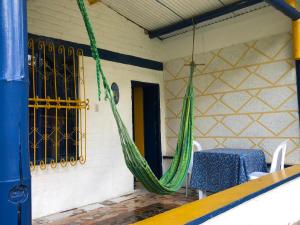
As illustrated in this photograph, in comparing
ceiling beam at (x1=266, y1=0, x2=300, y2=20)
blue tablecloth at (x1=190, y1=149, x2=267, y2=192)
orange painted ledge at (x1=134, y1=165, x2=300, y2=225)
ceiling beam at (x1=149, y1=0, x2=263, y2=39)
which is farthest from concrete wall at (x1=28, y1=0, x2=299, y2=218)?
orange painted ledge at (x1=134, y1=165, x2=300, y2=225)

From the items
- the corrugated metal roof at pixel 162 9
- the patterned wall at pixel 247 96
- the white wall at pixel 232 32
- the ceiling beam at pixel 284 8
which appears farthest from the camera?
the corrugated metal roof at pixel 162 9

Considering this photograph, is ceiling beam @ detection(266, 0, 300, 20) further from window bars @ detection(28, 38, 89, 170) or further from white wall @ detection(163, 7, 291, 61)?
window bars @ detection(28, 38, 89, 170)

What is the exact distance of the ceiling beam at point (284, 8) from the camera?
2920mm

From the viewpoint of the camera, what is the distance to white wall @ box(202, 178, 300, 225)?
1.50 metres

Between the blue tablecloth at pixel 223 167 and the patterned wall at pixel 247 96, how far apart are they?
40 centimetres

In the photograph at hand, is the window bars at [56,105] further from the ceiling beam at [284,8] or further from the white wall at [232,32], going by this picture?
the ceiling beam at [284,8]

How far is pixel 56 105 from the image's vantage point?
3.47 metres

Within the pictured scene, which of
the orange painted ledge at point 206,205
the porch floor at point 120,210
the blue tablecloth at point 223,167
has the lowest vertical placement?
the porch floor at point 120,210

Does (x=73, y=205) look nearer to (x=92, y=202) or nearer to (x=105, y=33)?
(x=92, y=202)

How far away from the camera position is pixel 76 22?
3.88m

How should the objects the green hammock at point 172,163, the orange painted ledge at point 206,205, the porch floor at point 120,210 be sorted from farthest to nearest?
the porch floor at point 120,210 → the green hammock at point 172,163 → the orange painted ledge at point 206,205

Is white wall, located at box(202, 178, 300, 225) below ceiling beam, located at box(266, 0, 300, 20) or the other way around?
below

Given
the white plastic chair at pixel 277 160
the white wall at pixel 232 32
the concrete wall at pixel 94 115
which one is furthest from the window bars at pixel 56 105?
the white plastic chair at pixel 277 160

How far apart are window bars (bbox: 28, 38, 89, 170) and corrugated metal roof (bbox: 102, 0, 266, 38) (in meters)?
1.03
